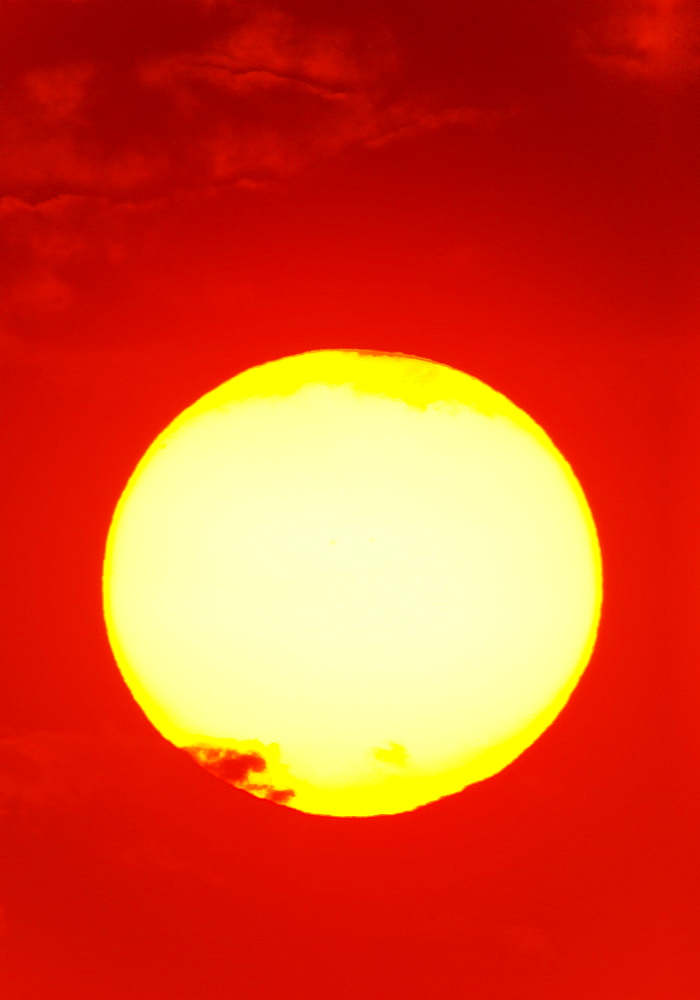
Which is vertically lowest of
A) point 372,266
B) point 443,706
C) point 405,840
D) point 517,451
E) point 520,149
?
point 405,840

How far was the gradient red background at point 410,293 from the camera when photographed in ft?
3.60

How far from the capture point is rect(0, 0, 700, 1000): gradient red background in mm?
1097

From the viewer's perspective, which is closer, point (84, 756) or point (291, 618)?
point (291, 618)

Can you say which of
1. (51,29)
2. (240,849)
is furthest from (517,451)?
(51,29)

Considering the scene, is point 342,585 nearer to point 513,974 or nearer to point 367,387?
point 367,387

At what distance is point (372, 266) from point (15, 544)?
1.86 feet

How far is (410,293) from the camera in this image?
43.2 inches

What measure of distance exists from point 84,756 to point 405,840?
0.42 m

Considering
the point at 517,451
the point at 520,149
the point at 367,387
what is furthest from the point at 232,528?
the point at 520,149

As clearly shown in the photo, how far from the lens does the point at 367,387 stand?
41.6 inches

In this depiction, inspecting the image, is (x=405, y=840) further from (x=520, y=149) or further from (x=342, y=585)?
(x=520, y=149)

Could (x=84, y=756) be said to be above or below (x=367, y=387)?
below

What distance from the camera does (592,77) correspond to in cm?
110

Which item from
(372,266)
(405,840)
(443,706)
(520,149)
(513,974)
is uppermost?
(520,149)
